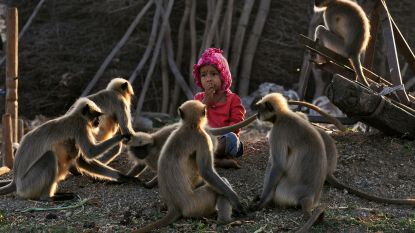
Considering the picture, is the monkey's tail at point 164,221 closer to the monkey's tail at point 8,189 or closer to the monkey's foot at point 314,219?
the monkey's foot at point 314,219

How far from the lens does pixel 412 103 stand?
7.18 metres

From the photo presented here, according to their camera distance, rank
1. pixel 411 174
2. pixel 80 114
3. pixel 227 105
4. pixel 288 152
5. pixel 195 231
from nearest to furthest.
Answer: pixel 195 231 < pixel 288 152 < pixel 80 114 < pixel 411 174 < pixel 227 105

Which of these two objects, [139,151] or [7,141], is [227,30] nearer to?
[7,141]

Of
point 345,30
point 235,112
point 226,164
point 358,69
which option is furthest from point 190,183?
point 345,30

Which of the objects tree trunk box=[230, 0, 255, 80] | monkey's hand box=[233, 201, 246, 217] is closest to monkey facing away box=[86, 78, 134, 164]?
→ monkey's hand box=[233, 201, 246, 217]

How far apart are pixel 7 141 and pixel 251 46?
602 cm

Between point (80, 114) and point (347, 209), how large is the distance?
2.38 m

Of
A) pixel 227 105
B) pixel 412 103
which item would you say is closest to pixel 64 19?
pixel 227 105

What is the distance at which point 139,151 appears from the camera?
18.6ft

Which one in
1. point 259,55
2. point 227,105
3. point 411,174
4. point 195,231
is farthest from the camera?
point 259,55

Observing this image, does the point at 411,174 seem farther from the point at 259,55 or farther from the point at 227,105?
the point at 259,55

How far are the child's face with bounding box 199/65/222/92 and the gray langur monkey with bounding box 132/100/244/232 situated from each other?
1826 mm

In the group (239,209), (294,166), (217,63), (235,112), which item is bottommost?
(239,209)

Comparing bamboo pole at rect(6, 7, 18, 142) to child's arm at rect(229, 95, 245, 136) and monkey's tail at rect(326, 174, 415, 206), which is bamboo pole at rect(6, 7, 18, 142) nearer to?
child's arm at rect(229, 95, 245, 136)
